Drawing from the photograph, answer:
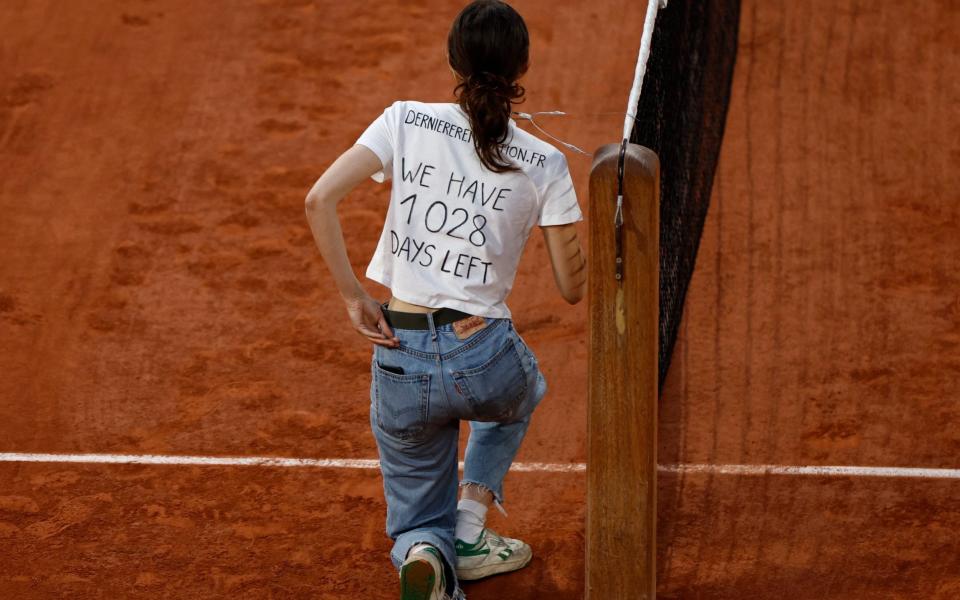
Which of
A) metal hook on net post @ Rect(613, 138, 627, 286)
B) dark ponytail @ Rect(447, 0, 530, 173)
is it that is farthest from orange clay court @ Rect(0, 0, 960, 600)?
dark ponytail @ Rect(447, 0, 530, 173)

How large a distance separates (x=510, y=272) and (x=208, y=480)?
2124 millimetres

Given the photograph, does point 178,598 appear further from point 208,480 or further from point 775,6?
point 775,6

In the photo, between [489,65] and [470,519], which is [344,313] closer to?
[470,519]

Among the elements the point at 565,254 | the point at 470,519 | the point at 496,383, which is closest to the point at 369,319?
the point at 496,383

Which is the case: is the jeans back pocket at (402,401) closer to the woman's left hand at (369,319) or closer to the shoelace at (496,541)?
the woman's left hand at (369,319)

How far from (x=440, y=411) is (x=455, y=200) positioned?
2.07 feet

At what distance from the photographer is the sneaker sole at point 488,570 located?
4.51 meters

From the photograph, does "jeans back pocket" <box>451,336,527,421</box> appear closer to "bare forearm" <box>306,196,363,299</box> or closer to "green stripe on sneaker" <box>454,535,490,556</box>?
"bare forearm" <box>306,196,363,299</box>

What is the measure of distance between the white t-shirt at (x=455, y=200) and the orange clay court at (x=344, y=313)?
136 centimetres

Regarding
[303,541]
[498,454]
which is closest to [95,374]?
[303,541]

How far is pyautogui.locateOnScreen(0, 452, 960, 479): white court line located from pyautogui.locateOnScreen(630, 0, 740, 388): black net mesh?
62 centimetres

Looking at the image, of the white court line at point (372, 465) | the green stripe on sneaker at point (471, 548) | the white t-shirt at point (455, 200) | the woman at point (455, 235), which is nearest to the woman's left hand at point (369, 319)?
the woman at point (455, 235)

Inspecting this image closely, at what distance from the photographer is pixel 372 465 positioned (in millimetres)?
5430

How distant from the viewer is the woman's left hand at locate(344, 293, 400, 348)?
379 cm
